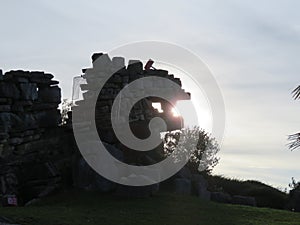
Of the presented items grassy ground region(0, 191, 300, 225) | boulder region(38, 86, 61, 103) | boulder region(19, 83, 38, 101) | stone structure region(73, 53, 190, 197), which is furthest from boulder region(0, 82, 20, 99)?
grassy ground region(0, 191, 300, 225)

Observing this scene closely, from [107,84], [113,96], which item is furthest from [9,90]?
[113,96]

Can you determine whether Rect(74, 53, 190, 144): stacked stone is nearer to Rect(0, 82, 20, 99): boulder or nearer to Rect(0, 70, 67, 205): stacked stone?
Rect(0, 70, 67, 205): stacked stone

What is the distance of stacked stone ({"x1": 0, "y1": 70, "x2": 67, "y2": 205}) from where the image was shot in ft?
73.2

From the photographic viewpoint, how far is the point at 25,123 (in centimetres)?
2338

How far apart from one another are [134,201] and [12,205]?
158 inches

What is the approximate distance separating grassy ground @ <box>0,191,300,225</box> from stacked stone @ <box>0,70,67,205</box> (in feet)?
5.76

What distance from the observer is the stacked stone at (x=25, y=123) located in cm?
2230

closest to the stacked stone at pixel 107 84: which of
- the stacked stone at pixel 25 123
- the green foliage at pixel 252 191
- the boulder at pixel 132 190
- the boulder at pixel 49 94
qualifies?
the boulder at pixel 49 94

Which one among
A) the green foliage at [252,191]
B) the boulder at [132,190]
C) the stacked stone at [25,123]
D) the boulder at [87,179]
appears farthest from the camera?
the green foliage at [252,191]

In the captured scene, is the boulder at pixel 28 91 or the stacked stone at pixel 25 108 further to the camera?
the boulder at pixel 28 91

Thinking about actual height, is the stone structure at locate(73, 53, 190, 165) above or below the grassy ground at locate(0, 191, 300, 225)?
above

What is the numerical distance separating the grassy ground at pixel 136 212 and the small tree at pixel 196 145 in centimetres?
1005

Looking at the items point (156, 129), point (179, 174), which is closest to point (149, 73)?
point (156, 129)

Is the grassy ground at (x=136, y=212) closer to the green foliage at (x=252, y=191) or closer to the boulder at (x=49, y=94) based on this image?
the boulder at (x=49, y=94)
